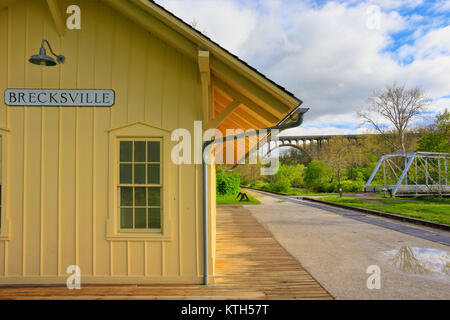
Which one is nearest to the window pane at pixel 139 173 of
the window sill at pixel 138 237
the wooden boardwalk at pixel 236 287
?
the window sill at pixel 138 237

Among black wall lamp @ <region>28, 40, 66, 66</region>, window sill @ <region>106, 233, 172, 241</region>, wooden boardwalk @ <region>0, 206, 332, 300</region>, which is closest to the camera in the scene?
black wall lamp @ <region>28, 40, 66, 66</region>

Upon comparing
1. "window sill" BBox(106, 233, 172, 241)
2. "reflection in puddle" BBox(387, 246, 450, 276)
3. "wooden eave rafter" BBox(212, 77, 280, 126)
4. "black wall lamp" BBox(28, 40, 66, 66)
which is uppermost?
"black wall lamp" BBox(28, 40, 66, 66)

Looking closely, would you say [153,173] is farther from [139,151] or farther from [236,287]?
[236,287]

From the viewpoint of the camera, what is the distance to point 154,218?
4.79 m

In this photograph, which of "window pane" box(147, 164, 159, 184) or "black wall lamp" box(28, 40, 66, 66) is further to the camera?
"window pane" box(147, 164, 159, 184)

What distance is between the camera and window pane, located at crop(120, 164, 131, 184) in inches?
189

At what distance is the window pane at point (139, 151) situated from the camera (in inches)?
189

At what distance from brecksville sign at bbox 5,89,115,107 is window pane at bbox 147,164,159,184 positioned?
1.19 metres

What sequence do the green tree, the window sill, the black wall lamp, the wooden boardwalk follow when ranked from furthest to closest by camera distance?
1. the green tree
2. the window sill
3. the wooden boardwalk
4. the black wall lamp

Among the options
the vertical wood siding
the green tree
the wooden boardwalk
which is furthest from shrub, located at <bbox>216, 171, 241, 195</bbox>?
the vertical wood siding

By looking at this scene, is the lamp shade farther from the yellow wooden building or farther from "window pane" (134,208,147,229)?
"window pane" (134,208,147,229)

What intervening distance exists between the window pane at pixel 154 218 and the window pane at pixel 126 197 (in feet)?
1.13

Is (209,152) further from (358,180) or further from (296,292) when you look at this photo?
(358,180)

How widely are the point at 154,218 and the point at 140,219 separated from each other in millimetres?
224
